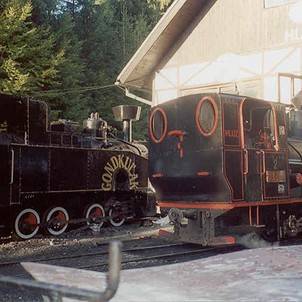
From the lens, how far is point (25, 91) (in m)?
19.4

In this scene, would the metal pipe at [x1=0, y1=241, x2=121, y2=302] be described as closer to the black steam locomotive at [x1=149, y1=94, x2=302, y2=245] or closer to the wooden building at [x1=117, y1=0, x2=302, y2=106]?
the black steam locomotive at [x1=149, y1=94, x2=302, y2=245]

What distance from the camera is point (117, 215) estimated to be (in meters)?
12.6

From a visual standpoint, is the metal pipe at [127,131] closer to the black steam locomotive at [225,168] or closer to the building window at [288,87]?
the building window at [288,87]

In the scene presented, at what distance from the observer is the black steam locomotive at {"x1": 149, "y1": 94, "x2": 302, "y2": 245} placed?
325 inches

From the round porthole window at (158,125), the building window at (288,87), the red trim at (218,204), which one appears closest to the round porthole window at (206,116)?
the round porthole window at (158,125)

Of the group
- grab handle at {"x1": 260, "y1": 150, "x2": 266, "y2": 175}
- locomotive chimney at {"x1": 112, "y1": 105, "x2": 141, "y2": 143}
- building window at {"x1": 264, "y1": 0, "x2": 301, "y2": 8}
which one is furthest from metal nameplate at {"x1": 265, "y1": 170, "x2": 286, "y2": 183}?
building window at {"x1": 264, "y1": 0, "x2": 301, "y2": 8}

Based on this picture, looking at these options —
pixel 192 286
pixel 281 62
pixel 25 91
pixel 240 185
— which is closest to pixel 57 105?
pixel 25 91

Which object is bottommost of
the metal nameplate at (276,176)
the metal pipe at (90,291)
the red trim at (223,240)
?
the red trim at (223,240)

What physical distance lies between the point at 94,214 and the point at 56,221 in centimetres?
127

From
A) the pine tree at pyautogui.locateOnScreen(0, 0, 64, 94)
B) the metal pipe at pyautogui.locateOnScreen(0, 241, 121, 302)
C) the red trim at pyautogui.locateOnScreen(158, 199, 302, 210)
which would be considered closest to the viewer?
the metal pipe at pyautogui.locateOnScreen(0, 241, 121, 302)

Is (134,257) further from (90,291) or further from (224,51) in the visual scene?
(224,51)

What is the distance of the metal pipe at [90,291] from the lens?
5.97ft

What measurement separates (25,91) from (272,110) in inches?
493

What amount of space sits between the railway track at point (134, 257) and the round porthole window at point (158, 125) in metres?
1.94
